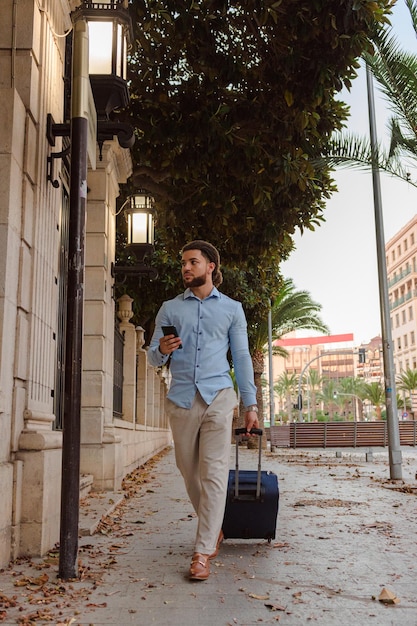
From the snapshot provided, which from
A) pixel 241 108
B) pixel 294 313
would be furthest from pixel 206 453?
pixel 294 313

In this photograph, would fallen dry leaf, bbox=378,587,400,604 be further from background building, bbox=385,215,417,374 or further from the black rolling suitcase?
background building, bbox=385,215,417,374

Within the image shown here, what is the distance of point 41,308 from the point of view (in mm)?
5328

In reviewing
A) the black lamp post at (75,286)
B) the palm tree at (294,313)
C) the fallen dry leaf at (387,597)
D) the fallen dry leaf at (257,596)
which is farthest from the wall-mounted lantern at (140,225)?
the palm tree at (294,313)

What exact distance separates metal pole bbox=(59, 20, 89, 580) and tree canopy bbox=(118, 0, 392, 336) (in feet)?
9.77

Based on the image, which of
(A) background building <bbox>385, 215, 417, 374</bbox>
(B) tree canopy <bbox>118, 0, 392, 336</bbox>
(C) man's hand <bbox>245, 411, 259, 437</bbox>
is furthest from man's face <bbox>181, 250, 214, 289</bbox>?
(A) background building <bbox>385, 215, 417, 374</bbox>

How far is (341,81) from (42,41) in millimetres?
3749

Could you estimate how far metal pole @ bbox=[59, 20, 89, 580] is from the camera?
4.21m

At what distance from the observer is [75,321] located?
442 cm

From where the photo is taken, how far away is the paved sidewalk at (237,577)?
3.48 m

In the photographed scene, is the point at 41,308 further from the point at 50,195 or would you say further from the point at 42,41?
the point at 42,41

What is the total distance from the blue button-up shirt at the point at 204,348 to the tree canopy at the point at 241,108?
3.56 metres

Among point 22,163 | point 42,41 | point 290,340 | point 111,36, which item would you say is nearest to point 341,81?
point 111,36

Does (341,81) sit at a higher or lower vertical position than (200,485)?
higher

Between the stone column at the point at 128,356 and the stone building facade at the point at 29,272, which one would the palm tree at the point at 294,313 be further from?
the stone building facade at the point at 29,272
